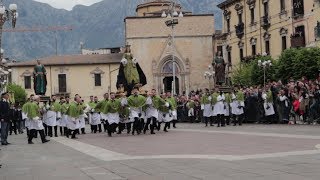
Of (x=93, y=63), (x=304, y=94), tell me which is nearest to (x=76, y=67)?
(x=93, y=63)

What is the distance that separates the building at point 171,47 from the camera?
67.8m

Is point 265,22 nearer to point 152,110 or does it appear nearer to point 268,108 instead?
point 268,108

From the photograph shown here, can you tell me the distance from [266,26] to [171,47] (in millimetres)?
17030

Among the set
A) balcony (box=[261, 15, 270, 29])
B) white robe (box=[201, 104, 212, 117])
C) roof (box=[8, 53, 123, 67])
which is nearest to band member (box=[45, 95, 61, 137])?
white robe (box=[201, 104, 212, 117])

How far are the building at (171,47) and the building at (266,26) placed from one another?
13.3 ft

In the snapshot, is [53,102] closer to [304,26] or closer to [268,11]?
[304,26]

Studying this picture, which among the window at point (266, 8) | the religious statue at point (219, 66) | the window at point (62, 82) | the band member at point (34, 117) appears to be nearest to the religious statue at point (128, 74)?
the band member at point (34, 117)

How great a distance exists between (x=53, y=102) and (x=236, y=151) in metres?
16.1

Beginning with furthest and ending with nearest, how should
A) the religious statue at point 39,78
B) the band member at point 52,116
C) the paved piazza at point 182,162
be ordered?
the religious statue at point 39,78 < the band member at point 52,116 < the paved piazza at point 182,162

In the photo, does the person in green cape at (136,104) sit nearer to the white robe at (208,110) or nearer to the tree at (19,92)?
the white robe at (208,110)

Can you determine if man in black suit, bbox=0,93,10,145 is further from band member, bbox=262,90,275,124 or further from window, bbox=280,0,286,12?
window, bbox=280,0,286,12

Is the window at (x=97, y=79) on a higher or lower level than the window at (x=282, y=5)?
lower

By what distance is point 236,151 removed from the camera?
45.1ft

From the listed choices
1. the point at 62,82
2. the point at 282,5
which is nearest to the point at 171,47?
the point at 62,82
